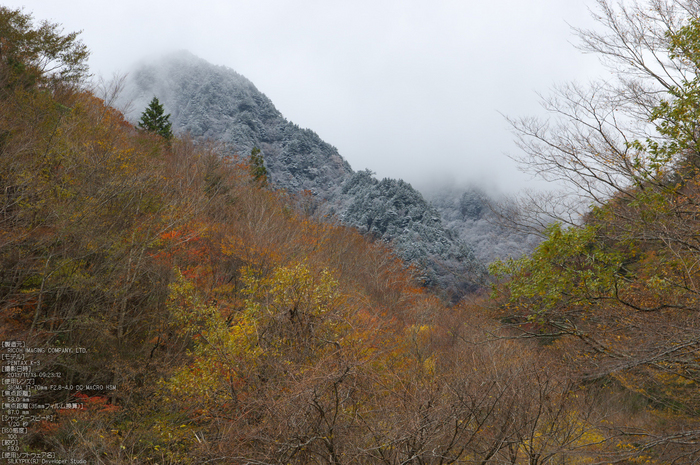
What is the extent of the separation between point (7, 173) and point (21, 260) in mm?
2414

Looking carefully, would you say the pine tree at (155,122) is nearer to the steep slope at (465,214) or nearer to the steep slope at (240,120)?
the steep slope at (240,120)

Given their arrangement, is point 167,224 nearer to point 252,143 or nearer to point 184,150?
point 184,150

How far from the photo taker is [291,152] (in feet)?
202

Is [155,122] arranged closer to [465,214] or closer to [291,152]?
[291,152]

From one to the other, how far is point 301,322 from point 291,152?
5599 centimetres

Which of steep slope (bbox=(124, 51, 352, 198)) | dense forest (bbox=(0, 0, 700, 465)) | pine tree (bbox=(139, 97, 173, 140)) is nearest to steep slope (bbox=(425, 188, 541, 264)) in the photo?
steep slope (bbox=(124, 51, 352, 198))

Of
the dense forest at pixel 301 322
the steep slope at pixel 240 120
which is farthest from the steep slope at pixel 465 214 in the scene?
the dense forest at pixel 301 322

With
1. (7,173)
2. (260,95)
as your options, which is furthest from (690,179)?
(260,95)

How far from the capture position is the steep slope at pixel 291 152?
44.6 metres

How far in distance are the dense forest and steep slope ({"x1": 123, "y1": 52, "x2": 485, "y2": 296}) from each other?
58.6ft

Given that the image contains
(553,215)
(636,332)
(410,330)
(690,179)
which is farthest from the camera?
(410,330)

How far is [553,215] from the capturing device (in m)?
6.70

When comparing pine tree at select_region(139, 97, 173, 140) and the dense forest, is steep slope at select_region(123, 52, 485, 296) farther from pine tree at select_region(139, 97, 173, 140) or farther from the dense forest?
the dense forest

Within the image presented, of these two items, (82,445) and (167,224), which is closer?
(82,445)
